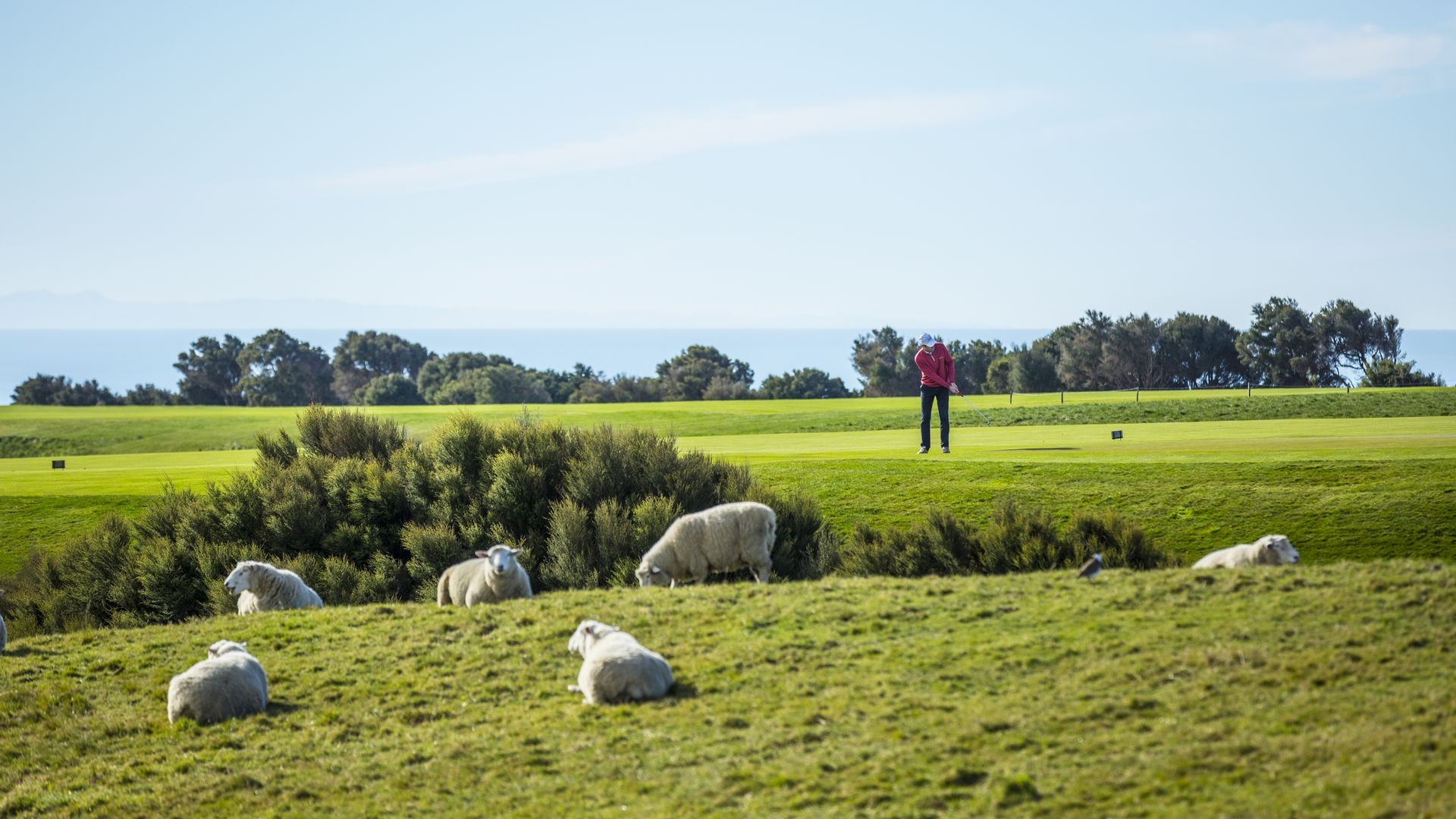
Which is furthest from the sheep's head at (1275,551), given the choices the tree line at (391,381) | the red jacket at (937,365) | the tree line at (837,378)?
the tree line at (391,381)

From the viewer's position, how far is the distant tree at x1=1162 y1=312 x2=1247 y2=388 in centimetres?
7688

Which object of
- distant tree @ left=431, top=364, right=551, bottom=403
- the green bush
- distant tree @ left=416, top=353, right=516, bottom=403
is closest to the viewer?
the green bush

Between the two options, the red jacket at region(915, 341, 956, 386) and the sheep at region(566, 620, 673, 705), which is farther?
the red jacket at region(915, 341, 956, 386)

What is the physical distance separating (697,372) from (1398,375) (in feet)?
147

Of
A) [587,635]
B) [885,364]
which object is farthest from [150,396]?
[587,635]

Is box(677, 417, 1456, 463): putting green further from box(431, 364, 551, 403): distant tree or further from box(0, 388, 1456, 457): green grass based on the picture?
box(431, 364, 551, 403): distant tree

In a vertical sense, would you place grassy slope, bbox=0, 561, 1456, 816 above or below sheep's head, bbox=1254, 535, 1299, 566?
below

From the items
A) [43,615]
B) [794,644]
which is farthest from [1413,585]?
[43,615]

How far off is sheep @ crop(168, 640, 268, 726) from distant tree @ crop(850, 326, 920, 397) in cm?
7134

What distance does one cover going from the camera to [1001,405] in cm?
5253

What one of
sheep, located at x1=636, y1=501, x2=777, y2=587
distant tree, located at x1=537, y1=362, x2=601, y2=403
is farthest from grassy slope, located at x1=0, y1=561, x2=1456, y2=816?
distant tree, located at x1=537, y1=362, x2=601, y2=403

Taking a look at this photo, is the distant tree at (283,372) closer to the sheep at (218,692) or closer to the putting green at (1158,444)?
the putting green at (1158,444)

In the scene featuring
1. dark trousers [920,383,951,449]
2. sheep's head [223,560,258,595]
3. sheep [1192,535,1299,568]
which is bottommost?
sheep's head [223,560,258,595]

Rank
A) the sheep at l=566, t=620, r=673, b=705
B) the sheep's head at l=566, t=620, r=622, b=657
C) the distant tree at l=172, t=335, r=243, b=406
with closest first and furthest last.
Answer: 1. the sheep at l=566, t=620, r=673, b=705
2. the sheep's head at l=566, t=620, r=622, b=657
3. the distant tree at l=172, t=335, r=243, b=406
